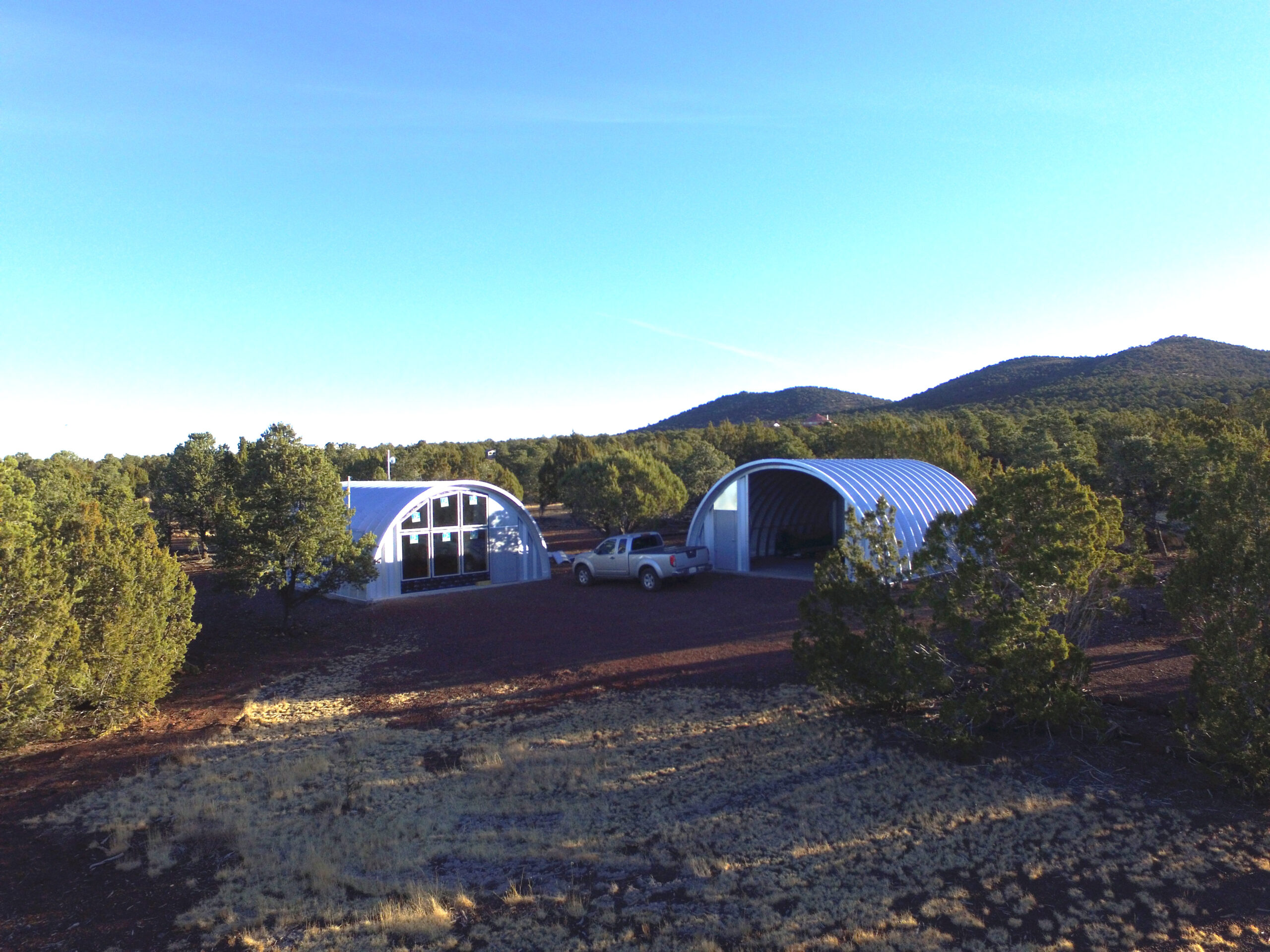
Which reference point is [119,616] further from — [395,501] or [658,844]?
[395,501]

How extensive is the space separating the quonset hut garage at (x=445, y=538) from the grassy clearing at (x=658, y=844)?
11.1 metres

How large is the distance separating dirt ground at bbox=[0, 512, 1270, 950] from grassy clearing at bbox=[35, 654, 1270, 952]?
17.5 inches

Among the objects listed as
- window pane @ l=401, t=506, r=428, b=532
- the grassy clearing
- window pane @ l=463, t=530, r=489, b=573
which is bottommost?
the grassy clearing

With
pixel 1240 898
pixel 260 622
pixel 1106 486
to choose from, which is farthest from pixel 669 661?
pixel 1106 486

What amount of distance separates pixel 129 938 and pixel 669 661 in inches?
341

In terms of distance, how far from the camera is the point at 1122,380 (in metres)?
65.2

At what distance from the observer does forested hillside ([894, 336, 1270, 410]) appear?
56.6 metres

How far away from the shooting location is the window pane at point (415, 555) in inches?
816

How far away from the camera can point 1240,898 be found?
5.18 m

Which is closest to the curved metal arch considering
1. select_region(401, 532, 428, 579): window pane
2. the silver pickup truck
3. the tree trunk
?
select_region(401, 532, 428, 579): window pane

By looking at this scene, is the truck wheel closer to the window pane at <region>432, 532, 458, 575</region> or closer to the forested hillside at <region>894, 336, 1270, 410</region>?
the window pane at <region>432, 532, 458, 575</region>

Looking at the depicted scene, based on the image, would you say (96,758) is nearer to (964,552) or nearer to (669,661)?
(669,661)

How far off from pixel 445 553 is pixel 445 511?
4.05 feet

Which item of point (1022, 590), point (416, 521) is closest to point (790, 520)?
point (416, 521)
